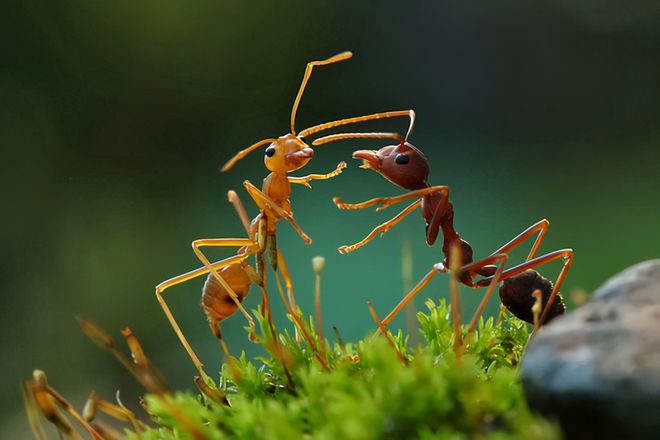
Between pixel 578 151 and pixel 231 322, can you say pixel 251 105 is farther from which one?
pixel 578 151

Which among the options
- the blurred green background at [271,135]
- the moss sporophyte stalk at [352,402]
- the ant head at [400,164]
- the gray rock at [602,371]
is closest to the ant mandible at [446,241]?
the ant head at [400,164]

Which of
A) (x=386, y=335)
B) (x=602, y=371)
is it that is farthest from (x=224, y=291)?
(x=602, y=371)

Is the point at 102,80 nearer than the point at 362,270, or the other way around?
the point at 362,270

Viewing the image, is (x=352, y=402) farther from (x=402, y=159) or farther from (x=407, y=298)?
(x=402, y=159)

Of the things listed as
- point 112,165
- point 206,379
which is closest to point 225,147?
point 112,165

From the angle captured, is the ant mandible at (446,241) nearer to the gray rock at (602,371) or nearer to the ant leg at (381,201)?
the ant leg at (381,201)

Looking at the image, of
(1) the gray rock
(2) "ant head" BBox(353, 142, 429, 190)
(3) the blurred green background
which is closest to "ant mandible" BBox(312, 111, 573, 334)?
(2) "ant head" BBox(353, 142, 429, 190)

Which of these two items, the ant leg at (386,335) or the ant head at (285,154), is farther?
the ant head at (285,154)
